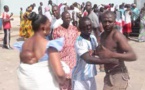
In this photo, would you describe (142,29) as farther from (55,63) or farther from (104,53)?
(55,63)

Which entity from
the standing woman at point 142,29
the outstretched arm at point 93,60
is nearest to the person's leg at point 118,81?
the outstretched arm at point 93,60

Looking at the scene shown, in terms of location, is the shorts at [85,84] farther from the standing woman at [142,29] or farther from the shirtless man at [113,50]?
the standing woman at [142,29]

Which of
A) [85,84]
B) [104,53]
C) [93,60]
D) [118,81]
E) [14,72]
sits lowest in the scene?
[14,72]

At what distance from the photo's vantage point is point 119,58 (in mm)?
3186

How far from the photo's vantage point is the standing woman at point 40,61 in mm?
2783

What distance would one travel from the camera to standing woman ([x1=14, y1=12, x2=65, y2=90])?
2783 mm

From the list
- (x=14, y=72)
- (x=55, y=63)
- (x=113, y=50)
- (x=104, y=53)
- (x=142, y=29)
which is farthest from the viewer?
(x=142, y=29)

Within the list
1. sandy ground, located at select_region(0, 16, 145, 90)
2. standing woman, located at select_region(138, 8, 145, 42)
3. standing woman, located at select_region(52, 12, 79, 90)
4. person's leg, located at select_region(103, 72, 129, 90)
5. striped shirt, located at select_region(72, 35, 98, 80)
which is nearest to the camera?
person's leg, located at select_region(103, 72, 129, 90)

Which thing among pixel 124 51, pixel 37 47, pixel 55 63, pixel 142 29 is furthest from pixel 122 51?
pixel 142 29

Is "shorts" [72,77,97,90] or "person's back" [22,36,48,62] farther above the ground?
"person's back" [22,36,48,62]

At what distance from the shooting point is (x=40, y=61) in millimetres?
2820

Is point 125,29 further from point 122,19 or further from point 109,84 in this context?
point 109,84

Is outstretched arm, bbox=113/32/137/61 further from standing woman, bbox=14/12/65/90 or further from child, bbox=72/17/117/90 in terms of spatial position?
standing woman, bbox=14/12/65/90

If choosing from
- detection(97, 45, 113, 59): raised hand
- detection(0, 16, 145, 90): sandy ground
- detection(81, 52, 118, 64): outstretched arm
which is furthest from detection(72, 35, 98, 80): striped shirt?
detection(0, 16, 145, 90): sandy ground
